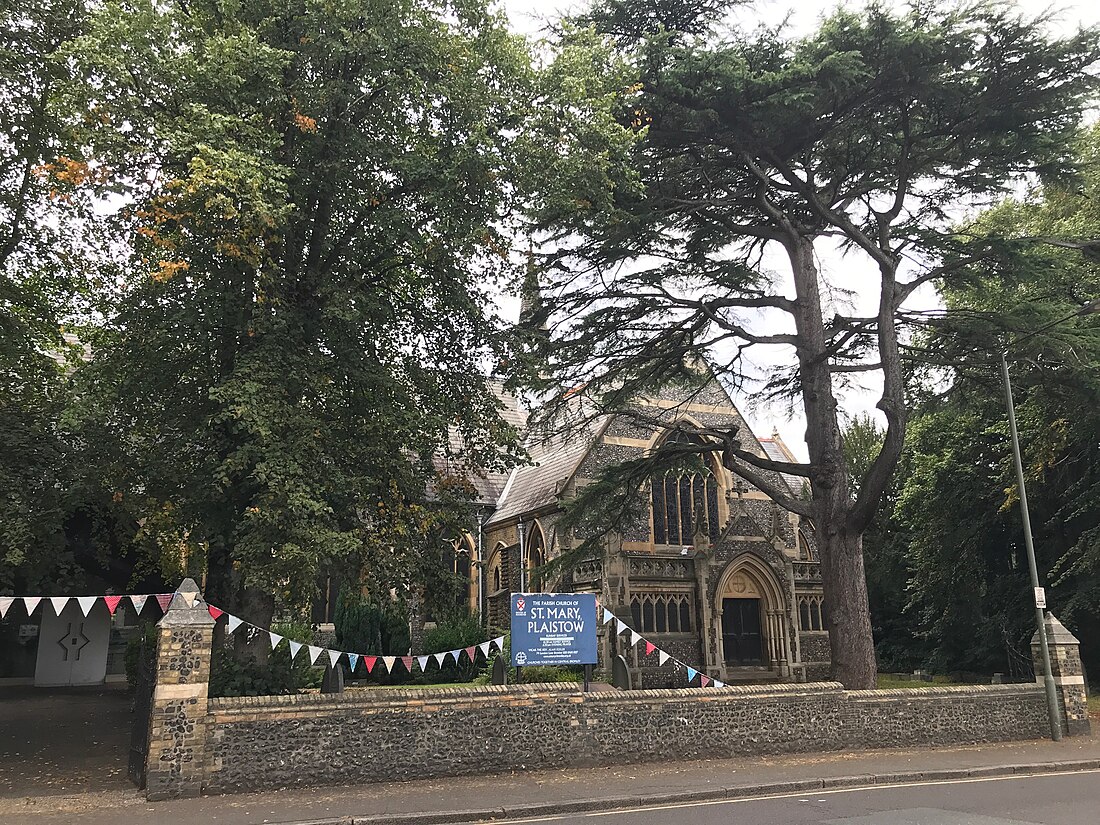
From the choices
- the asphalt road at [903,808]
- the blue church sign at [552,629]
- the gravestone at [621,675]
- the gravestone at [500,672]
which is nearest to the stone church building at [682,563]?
the gravestone at [621,675]

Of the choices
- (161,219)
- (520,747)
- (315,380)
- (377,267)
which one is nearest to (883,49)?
(377,267)

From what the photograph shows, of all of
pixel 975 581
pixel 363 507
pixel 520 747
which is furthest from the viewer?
pixel 975 581

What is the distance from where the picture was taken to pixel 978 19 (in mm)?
13367

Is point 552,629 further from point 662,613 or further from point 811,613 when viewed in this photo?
point 811,613

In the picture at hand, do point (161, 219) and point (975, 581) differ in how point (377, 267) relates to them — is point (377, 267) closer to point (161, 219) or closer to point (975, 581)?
point (161, 219)

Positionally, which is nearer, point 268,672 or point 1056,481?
point 268,672

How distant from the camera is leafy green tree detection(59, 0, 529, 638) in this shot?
10742 mm

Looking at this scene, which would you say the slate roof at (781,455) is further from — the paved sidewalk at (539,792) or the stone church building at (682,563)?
the paved sidewalk at (539,792)

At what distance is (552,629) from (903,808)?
5.63m

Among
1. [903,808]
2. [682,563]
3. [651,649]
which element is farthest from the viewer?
[682,563]

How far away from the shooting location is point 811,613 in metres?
26.0

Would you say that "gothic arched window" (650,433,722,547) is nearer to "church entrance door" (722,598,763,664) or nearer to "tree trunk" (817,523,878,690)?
"church entrance door" (722,598,763,664)

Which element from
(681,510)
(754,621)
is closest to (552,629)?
(681,510)

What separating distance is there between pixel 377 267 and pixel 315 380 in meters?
2.91
